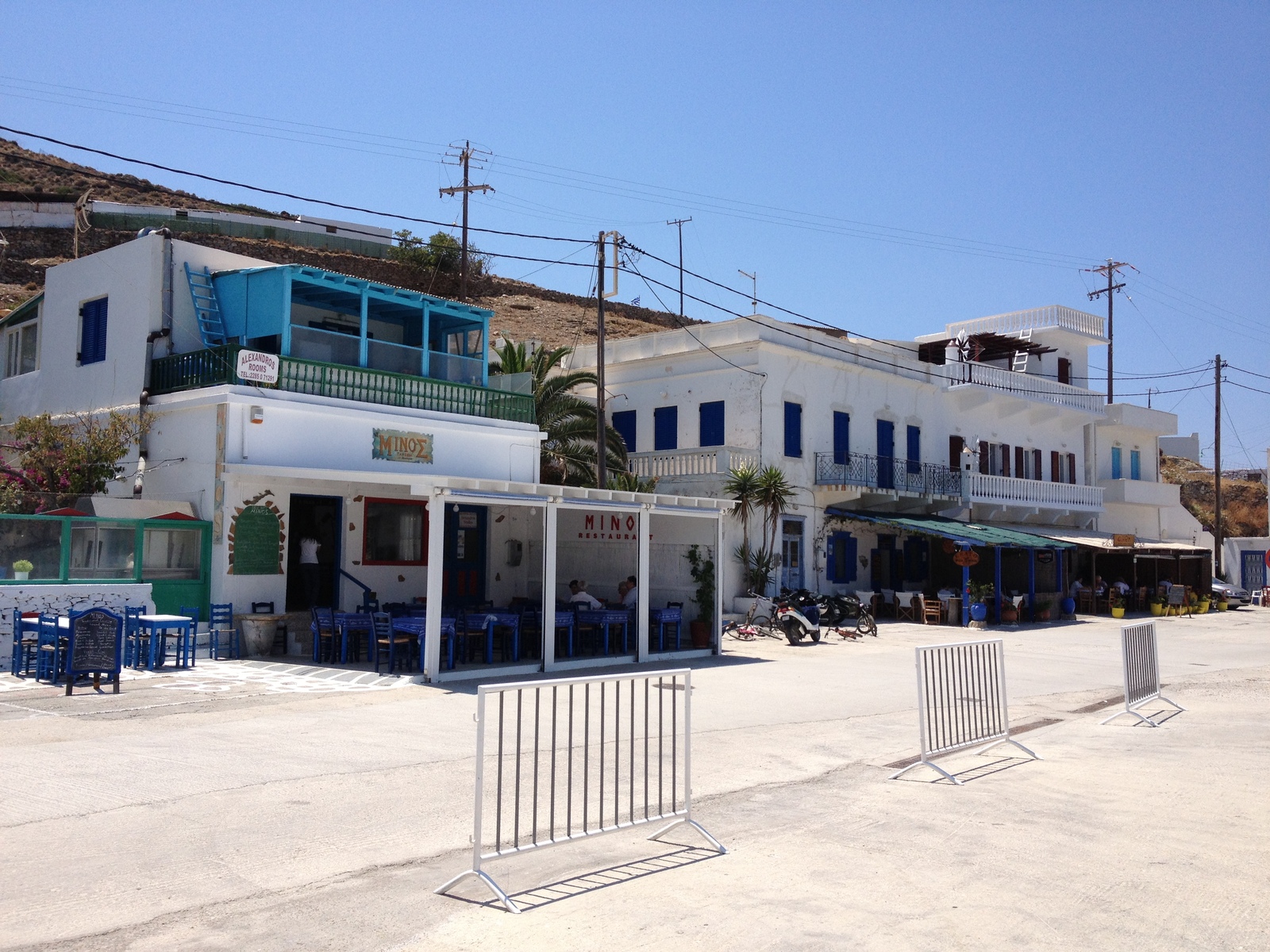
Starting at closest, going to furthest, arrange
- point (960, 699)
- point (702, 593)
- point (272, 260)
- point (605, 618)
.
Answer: point (960, 699), point (605, 618), point (702, 593), point (272, 260)

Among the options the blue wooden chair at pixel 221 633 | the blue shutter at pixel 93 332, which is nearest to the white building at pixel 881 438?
the blue wooden chair at pixel 221 633

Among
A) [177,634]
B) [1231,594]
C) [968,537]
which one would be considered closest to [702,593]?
[177,634]

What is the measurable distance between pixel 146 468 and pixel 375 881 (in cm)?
1520

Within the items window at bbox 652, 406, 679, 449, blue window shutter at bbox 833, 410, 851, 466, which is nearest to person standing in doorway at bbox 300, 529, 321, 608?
window at bbox 652, 406, 679, 449

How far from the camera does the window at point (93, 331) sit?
817 inches

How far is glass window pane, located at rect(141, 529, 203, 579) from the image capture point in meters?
16.3

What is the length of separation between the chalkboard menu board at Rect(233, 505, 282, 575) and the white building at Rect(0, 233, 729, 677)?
26 millimetres

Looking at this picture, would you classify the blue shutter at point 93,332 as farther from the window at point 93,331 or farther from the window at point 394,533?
the window at point 394,533

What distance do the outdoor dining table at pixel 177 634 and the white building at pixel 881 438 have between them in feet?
46.2

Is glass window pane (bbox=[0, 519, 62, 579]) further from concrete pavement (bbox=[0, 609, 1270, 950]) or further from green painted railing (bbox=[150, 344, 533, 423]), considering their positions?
green painted railing (bbox=[150, 344, 533, 423])

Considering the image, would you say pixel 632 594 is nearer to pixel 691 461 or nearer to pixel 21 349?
pixel 691 461

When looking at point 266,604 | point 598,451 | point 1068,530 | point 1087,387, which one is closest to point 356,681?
point 266,604

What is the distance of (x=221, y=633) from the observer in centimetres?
1678

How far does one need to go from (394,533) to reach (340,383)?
299 centimetres
